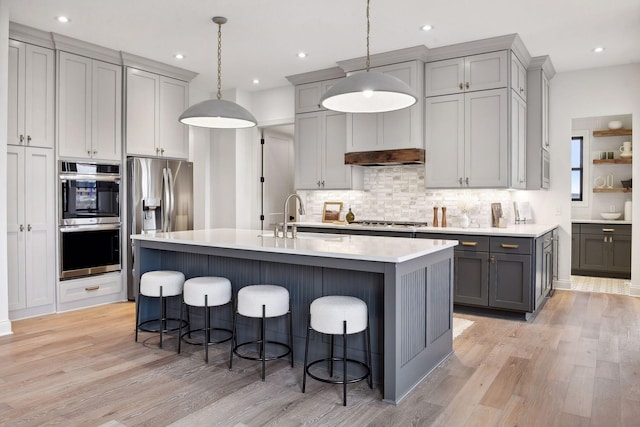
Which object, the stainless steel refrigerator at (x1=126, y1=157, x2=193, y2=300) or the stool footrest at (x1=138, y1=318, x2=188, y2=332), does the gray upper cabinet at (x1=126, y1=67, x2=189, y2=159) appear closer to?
the stainless steel refrigerator at (x1=126, y1=157, x2=193, y2=300)

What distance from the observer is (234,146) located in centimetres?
680

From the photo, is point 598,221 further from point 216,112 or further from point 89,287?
point 89,287

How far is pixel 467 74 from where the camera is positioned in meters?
5.05

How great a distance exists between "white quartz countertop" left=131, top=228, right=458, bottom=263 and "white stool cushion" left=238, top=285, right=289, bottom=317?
28 centimetres

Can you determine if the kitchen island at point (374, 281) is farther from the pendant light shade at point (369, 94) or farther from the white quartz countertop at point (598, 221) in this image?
the white quartz countertop at point (598, 221)

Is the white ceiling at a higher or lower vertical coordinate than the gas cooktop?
higher

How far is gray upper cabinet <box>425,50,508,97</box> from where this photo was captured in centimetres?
487

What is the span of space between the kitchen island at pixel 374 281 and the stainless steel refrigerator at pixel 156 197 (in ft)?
5.19

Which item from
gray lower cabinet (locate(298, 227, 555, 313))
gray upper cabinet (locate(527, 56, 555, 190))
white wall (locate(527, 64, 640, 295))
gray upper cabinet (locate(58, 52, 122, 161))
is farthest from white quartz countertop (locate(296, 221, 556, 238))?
gray upper cabinet (locate(58, 52, 122, 161))

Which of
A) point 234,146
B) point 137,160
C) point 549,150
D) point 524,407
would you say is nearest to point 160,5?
point 137,160

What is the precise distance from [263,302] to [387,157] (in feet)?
9.55

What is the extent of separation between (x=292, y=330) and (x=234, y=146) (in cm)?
397

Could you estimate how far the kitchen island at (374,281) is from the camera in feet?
8.93

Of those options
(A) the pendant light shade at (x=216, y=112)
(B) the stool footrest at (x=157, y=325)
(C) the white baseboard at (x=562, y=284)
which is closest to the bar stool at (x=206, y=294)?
(B) the stool footrest at (x=157, y=325)
